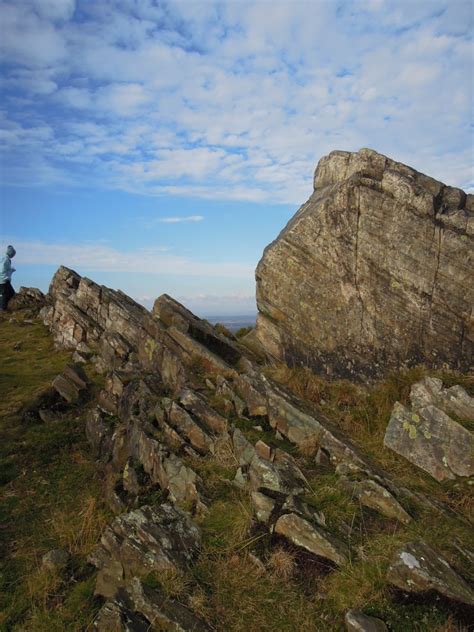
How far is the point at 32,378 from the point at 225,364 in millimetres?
13627

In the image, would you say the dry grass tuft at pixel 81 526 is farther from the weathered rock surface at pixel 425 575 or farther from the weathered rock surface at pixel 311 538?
the weathered rock surface at pixel 425 575

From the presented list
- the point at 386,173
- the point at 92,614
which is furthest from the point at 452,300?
the point at 92,614

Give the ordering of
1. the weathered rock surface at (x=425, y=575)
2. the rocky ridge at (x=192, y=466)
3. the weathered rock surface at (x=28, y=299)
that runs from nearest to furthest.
→ the weathered rock surface at (x=425, y=575), the rocky ridge at (x=192, y=466), the weathered rock surface at (x=28, y=299)

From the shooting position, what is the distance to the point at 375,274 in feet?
46.6

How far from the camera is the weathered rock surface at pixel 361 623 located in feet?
19.7

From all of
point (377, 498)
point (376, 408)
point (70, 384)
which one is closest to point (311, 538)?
point (377, 498)

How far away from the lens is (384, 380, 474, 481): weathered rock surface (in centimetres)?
1002

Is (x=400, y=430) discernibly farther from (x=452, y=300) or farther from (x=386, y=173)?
(x=386, y=173)

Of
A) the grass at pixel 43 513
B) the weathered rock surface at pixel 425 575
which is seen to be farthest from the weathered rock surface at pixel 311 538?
the grass at pixel 43 513

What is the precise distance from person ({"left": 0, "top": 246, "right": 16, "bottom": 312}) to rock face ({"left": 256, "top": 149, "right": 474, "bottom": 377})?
117ft

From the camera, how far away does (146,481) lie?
1106 cm

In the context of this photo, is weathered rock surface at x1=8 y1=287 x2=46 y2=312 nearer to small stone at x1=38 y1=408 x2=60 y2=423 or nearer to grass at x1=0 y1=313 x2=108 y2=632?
grass at x1=0 y1=313 x2=108 y2=632

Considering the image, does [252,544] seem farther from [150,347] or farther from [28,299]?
[28,299]

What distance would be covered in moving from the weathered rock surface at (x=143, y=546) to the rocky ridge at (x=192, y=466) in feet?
0.07
